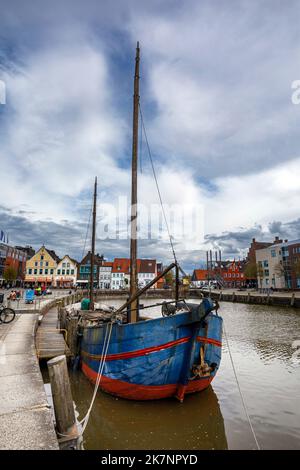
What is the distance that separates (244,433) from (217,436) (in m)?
0.65

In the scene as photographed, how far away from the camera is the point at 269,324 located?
22.5 m

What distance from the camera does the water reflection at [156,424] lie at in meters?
5.84

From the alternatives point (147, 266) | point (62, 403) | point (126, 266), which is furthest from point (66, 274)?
point (62, 403)

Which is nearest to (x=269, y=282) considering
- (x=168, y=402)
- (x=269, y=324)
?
(x=269, y=324)

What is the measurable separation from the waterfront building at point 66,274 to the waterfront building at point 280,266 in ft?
155

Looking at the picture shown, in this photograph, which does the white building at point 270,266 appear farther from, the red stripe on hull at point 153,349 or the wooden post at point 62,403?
the wooden post at point 62,403

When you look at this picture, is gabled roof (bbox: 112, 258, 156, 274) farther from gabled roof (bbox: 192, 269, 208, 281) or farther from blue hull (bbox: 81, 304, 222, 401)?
blue hull (bbox: 81, 304, 222, 401)

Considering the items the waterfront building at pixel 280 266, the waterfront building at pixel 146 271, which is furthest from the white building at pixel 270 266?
the waterfront building at pixel 146 271

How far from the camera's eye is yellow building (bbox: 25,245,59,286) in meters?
71.8

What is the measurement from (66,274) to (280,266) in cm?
5289

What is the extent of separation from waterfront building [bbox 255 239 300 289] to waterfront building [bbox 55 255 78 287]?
4723 cm

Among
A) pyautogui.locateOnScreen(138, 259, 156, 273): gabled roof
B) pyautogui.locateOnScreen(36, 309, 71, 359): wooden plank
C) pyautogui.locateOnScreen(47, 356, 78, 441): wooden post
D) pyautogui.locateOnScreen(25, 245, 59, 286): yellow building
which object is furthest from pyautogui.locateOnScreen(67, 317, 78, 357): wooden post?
pyautogui.locateOnScreen(138, 259, 156, 273): gabled roof

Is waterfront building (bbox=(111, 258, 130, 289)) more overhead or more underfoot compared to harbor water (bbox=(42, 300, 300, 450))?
more overhead

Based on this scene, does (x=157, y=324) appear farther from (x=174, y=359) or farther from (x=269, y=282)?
(x=269, y=282)
